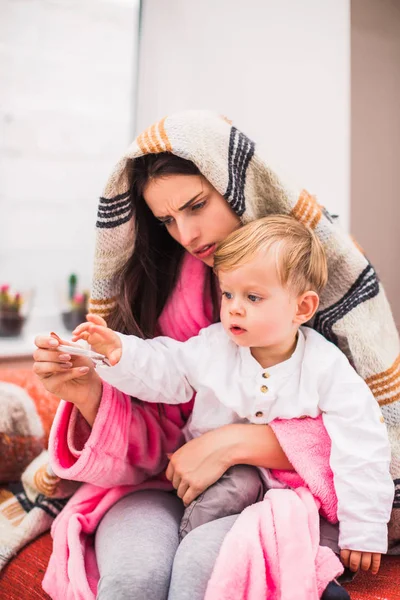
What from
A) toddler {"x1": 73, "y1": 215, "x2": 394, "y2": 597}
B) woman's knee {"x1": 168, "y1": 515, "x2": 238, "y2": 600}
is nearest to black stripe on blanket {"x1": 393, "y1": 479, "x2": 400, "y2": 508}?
toddler {"x1": 73, "y1": 215, "x2": 394, "y2": 597}

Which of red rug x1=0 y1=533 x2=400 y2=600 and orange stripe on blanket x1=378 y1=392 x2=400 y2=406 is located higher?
orange stripe on blanket x1=378 y1=392 x2=400 y2=406

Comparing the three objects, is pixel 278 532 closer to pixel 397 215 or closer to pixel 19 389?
pixel 19 389

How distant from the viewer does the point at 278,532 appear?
79 centimetres

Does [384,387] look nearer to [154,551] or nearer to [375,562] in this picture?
[375,562]

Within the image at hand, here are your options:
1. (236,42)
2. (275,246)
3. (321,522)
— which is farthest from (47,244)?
(321,522)

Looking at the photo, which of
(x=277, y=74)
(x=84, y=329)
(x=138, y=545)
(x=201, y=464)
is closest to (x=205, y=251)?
(x=84, y=329)

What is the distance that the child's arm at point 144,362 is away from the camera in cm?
90

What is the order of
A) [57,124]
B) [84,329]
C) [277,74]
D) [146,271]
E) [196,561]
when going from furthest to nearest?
[57,124], [277,74], [146,271], [84,329], [196,561]

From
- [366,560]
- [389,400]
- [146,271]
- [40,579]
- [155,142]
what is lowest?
[40,579]

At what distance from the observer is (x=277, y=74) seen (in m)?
1.76

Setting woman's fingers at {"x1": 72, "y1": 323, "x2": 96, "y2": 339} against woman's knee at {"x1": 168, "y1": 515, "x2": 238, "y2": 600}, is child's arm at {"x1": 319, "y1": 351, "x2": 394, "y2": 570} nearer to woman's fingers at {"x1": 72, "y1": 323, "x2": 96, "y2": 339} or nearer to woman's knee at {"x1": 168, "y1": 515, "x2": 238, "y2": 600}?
woman's knee at {"x1": 168, "y1": 515, "x2": 238, "y2": 600}

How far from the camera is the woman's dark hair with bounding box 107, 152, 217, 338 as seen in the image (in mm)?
1021

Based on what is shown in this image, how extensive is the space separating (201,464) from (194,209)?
0.44 metres

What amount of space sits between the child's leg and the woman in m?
0.02
